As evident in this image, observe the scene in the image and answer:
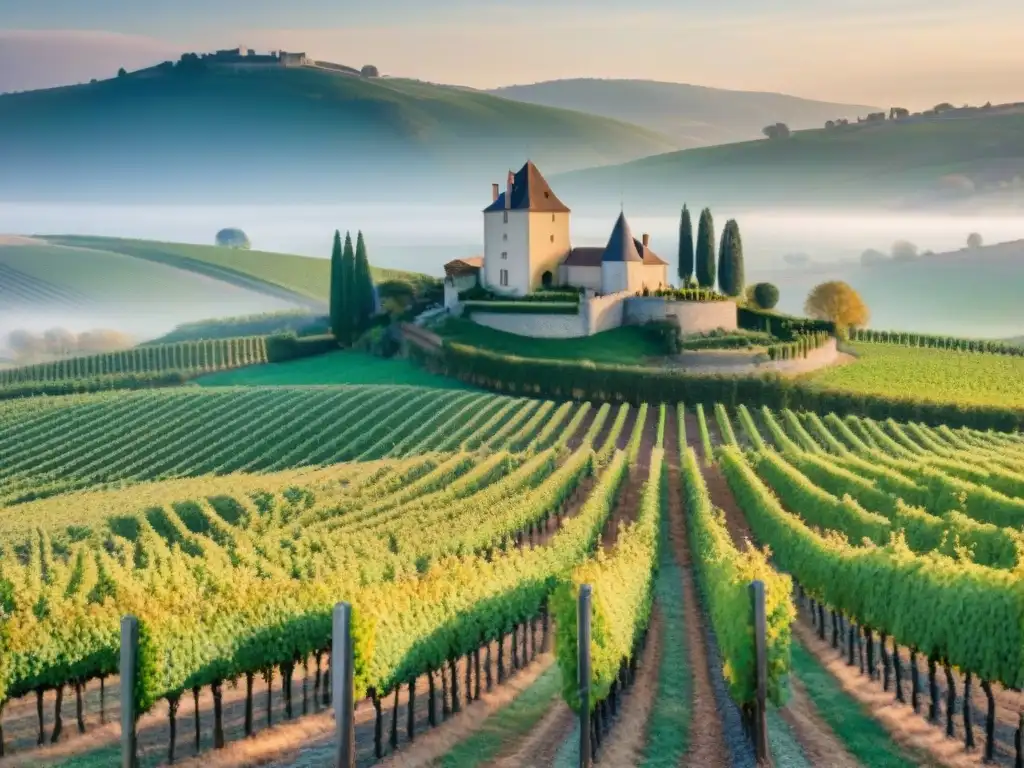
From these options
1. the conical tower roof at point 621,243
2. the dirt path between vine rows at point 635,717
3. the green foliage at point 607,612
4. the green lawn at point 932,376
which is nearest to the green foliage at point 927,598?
the green foliage at point 607,612

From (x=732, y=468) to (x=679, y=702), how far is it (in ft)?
69.8

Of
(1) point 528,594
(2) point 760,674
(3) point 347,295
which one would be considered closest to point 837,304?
(3) point 347,295

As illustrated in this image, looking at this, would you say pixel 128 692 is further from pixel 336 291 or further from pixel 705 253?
pixel 705 253

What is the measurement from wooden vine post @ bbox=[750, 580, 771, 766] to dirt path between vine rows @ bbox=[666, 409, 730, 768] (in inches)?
21.9

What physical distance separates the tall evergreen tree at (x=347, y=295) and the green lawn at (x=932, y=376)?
3187cm

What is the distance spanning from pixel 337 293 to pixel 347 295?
0.80 metres

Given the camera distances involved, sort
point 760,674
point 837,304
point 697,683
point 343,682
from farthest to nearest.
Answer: point 837,304 → point 697,683 → point 760,674 → point 343,682

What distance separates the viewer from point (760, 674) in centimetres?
1827

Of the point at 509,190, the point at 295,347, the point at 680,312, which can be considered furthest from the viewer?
the point at 295,347

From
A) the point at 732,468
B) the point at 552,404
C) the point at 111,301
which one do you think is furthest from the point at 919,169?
the point at 732,468

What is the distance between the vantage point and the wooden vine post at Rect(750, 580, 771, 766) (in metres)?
18.0

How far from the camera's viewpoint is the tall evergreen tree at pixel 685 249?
8844 cm

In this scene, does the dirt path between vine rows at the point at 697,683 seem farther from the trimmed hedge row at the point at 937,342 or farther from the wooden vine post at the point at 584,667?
the trimmed hedge row at the point at 937,342

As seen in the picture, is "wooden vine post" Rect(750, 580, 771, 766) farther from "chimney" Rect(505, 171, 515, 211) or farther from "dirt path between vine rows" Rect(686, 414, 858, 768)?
"chimney" Rect(505, 171, 515, 211)
